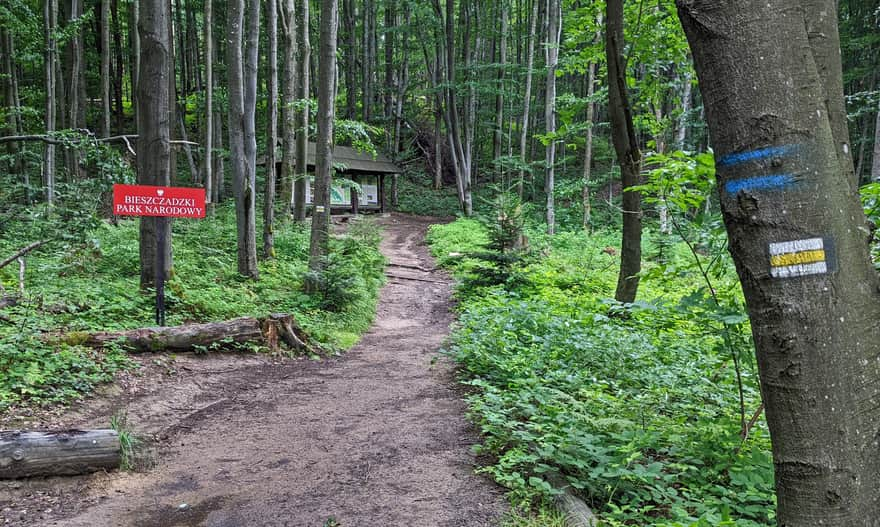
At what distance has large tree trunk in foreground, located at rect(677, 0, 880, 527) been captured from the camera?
1610 mm

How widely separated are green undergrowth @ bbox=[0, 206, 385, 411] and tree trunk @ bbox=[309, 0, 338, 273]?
0.69m

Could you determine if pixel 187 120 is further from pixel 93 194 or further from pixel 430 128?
pixel 93 194

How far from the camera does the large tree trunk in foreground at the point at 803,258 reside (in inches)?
63.4

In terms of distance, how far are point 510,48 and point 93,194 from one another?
127ft

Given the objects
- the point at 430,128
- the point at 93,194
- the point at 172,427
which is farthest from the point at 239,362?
the point at 430,128

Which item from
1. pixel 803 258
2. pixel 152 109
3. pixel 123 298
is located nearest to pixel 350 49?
pixel 152 109

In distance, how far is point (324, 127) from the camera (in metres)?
11.0

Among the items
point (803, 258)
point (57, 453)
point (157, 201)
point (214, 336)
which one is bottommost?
point (57, 453)

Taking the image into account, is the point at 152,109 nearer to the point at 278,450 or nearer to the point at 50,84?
the point at 278,450

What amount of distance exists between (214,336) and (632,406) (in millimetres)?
5718

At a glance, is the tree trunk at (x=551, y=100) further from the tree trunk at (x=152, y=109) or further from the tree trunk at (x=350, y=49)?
the tree trunk at (x=350, y=49)

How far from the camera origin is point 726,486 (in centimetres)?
344

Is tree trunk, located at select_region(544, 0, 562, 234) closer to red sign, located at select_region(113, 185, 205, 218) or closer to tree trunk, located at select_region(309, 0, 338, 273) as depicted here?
tree trunk, located at select_region(309, 0, 338, 273)

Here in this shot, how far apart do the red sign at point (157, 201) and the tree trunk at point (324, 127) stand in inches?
135
